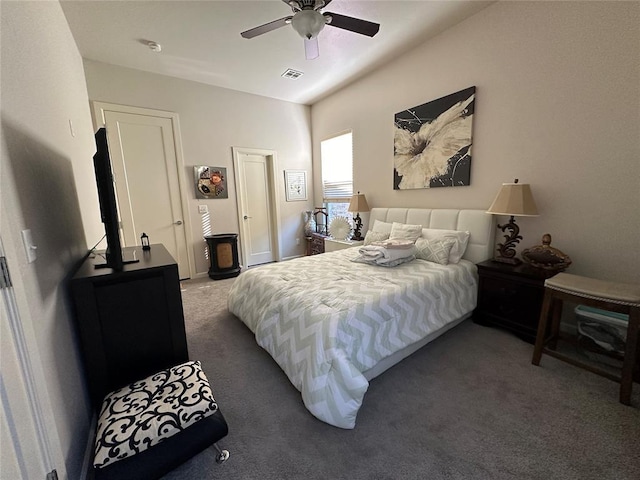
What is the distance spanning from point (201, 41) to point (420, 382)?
394 centimetres

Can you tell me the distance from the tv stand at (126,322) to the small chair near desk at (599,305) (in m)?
2.50

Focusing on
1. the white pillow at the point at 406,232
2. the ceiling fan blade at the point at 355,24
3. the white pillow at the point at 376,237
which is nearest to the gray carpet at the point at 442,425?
the white pillow at the point at 406,232

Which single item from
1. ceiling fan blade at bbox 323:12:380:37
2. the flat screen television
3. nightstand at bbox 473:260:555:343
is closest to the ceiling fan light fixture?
ceiling fan blade at bbox 323:12:380:37

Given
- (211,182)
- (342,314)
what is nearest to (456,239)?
(342,314)

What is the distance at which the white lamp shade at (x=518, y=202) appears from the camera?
2.21 meters

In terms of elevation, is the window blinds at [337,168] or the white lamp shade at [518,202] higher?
the window blinds at [337,168]

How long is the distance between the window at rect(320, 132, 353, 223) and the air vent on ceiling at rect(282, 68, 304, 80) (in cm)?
115

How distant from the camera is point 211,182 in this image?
4.15 meters

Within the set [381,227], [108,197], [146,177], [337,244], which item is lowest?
[337,244]

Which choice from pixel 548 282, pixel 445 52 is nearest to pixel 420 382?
pixel 548 282

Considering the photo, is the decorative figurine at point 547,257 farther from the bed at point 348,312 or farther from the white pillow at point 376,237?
the white pillow at point 376,237

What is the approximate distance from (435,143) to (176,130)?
3.62 m

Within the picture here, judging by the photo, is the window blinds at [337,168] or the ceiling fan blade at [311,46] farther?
the window blinds at [337,168]

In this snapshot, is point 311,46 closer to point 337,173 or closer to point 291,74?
point 291,74
